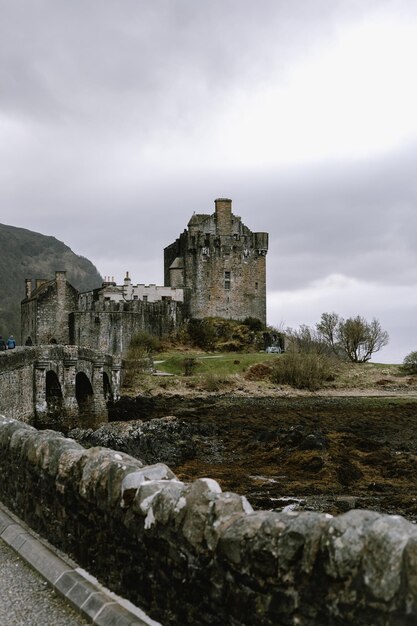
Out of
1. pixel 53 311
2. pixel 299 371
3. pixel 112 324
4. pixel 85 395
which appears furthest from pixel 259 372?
pixel 53 311

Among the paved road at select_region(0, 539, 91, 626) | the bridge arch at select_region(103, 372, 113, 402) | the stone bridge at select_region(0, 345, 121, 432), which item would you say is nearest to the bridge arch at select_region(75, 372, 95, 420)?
the stone bridge at select_region(0, 345, 121, 432)

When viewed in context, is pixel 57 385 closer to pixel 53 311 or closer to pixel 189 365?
pixel 189 365

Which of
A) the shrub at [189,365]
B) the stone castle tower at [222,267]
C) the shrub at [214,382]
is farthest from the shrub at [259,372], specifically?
the stone castle tower at [222,267]

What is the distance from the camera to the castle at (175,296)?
64875 millimetres

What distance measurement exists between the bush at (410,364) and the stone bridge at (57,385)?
23.7 metres

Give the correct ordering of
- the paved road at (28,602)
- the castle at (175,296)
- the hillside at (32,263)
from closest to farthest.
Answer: the paved road at (28,602)
the castle at (175,296)
the hillside at (32,263)

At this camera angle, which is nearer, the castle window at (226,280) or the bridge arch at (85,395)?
the bridge arch at (85,395)

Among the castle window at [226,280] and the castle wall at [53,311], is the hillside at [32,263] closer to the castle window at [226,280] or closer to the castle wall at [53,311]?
→ the castle wall at [53,311]

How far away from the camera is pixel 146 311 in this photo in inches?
2598

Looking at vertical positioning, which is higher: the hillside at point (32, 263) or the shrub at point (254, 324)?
the hillside at point (32, 263)

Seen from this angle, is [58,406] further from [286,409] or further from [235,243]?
[235,243]

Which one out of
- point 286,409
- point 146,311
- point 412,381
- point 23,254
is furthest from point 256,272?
point 23,254

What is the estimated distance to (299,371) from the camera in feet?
171

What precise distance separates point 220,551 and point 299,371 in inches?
1913
